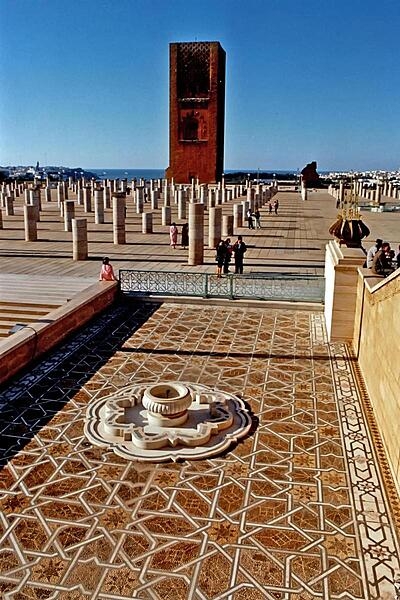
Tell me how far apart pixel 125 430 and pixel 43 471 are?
82 cm

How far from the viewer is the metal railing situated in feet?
31.1

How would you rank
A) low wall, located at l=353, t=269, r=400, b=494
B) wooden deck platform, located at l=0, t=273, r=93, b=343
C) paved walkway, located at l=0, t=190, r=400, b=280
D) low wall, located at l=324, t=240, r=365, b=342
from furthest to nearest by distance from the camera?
paved walkway, located at l=0, t=190, r=400, b=280 → wooden deck platform, located at l=0, t=273, r=93, b=343 → low wall, located at l=324, t=240, r=365, b=342 → low wall, located at l=353, t=269, r=400, b=494

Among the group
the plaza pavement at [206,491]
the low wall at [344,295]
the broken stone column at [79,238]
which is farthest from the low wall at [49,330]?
the broken stone column at [79,238]

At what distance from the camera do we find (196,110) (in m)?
51.2

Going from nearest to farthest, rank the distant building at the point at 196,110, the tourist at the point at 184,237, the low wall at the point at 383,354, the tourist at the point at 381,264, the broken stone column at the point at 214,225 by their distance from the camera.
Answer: the low wall at the point at 383,354, the tourist at the point at 381,264, the broken stone column at the point at 214,225, the tourist at the point at 184,237, the distant building at the point at 196,110

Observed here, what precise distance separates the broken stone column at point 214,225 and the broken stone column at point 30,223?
5749 millimetres

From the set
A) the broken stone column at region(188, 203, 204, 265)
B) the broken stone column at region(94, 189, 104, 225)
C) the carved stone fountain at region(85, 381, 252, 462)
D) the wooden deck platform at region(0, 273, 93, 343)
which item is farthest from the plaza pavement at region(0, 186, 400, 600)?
the broken stone column at region(94, 189, 104, 225)

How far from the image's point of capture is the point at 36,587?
10.6 feet

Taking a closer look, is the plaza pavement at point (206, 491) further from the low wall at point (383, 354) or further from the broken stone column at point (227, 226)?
the broken stone column at point (227, 226)

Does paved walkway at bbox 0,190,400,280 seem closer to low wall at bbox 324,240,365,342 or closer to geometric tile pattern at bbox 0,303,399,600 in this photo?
low wall at bbox 324,240,365,342

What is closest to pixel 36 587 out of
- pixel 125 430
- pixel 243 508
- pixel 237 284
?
pixel 243 508

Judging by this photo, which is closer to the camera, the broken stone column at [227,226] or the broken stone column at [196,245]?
the broken stone column at [196,245]

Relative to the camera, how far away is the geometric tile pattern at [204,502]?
3.31m

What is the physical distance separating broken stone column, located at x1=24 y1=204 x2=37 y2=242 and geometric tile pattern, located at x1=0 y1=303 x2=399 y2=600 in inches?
480
